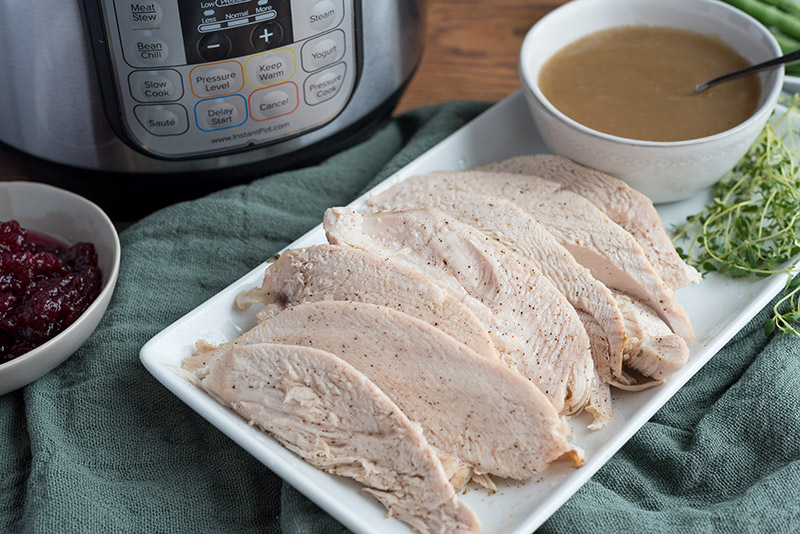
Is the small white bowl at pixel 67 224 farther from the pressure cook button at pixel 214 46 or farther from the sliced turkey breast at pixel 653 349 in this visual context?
the sliced turkey breast at pixel 653 349

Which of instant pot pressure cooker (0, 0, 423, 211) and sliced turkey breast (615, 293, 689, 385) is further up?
instant pot pressure cooker (0, 0, 423, 211)

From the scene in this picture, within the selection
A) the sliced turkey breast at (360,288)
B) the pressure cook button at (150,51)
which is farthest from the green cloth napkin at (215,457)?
the pressure cook button at (150,51)

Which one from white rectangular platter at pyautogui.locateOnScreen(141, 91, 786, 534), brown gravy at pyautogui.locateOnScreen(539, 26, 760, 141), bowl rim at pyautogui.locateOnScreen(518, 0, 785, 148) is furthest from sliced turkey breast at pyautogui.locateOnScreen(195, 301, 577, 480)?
brown gravy at pyautogui.locateOnScreen(539, 26, 760, 141)

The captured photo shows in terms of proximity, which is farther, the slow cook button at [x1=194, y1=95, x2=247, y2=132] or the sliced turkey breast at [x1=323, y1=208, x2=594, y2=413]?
the slow cook button at [x1=194, y1=95, x2=247, y2=132]

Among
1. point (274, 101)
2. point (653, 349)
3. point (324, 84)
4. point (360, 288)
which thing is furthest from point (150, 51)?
point (653, 349)

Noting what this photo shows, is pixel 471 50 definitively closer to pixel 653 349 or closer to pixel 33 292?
pixel 653 349

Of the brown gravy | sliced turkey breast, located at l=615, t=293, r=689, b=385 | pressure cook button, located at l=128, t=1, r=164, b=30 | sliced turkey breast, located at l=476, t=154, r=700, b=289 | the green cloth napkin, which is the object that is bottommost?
the green cloth napkin

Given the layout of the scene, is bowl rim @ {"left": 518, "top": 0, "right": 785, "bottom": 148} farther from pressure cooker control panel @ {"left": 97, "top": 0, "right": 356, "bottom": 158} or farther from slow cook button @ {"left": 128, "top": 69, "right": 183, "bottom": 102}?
slow cook button @ {"left": 128, "top": 69, "right": 183, "bottom": 102}
